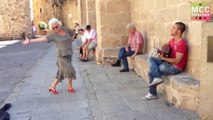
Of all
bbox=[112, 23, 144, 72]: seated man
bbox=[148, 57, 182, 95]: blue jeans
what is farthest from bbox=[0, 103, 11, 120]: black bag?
bbox=[112, 23, 144, 72]: seated man

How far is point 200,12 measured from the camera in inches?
176

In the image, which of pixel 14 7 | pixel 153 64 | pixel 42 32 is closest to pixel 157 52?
pixel 153 64

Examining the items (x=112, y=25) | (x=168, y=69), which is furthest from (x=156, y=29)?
(x=112, y=25)

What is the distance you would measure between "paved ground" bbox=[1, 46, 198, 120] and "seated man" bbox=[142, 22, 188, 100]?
32cm

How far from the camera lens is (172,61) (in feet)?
18.0

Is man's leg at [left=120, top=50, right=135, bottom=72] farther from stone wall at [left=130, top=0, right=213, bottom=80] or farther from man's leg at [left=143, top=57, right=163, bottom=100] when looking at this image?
man's leg at [left=143, top=57, right=163, bottom=100]

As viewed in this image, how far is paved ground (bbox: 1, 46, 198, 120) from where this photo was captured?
5023 mm

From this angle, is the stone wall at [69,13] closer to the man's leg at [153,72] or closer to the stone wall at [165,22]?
the stone wall at [165,22]

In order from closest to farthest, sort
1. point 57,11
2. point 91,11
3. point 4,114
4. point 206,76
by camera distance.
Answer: point 206,76
point 4,114
point 91,11
point 57,11

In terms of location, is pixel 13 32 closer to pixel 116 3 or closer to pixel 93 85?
pixel 116 3

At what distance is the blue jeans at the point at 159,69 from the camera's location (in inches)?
218

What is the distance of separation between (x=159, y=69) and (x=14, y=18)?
26967mm

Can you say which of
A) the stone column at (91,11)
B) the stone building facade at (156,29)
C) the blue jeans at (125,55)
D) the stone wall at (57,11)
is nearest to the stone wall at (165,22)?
the stone building facade at (156,29)

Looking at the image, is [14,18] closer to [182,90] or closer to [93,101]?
[93,101]
